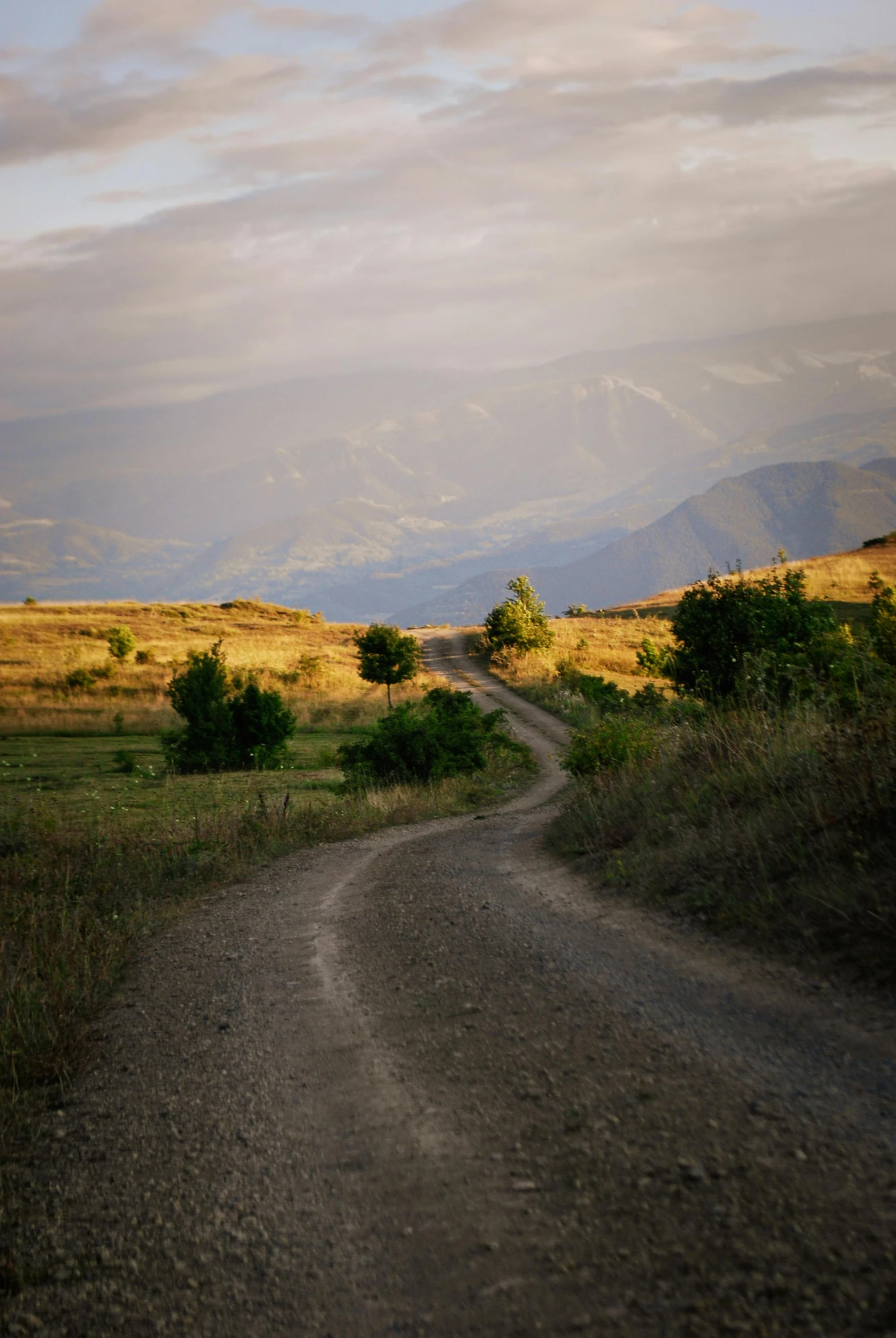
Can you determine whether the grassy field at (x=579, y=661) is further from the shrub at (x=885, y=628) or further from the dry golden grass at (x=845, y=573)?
the shrub at (x=885, y=628)

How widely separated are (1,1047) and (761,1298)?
5.35 m

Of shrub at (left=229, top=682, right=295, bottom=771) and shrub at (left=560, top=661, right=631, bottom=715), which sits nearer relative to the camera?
shrub at (left=229, top=682, right=295, bottom=771)

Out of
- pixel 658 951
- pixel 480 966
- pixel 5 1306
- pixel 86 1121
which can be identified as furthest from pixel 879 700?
pixel 5 1306

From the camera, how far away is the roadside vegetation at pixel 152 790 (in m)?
8.49

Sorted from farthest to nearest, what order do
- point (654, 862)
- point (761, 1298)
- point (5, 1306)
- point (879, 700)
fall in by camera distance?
point (654, 862)
point (879, 700)
point (5, 1306)
point (761, 1298)

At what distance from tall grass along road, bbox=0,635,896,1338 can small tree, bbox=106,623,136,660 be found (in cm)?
5426

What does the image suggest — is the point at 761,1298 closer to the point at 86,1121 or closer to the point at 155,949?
the point at 86,1121

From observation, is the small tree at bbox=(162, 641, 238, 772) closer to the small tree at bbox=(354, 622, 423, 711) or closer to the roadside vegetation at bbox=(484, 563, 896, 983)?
the small tree at bbox=(354, 622, 423, 711)

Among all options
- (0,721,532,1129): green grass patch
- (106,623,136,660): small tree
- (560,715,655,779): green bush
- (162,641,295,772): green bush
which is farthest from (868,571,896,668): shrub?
(106,623,136,660): small tree

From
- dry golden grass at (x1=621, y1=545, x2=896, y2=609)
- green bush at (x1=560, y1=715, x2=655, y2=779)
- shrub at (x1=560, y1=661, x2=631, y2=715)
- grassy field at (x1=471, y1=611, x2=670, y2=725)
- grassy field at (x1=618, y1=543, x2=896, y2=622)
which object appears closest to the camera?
green bush at (x1=560, y1=715, x2=655, y2=779)

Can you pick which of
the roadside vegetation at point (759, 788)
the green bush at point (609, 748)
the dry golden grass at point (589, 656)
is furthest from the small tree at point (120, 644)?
the green bush at point (609, 748)

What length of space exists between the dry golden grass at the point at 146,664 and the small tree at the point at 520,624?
20.8ft

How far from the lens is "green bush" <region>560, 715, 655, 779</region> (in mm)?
14211

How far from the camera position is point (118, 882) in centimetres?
1291
